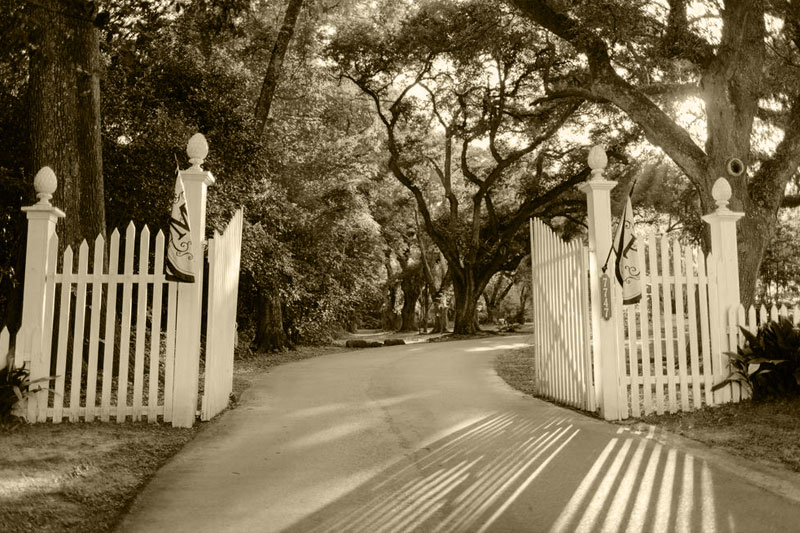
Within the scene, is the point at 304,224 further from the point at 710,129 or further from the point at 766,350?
the point at 766,350

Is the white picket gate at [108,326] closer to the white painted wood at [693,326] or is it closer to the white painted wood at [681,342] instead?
the white painted wood at [681,342]

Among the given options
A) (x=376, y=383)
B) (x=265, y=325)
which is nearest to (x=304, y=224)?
(x=265, y=325)

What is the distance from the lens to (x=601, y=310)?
752 centimetres

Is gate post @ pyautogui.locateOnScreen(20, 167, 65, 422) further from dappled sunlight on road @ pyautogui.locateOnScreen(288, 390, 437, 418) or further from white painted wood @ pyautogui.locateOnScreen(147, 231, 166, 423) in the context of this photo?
dappled sunlight on road @ pyautogui.locateOnScreen(288, 390, 437, 418)

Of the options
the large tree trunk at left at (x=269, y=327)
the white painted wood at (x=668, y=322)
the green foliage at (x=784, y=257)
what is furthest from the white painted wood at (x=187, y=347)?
the green foliage at (x=784, y=257)

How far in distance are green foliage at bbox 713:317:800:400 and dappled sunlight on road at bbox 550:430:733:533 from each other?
2506mm

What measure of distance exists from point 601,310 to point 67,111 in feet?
22.4

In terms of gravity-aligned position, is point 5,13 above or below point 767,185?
above

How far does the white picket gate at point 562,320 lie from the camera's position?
7.77 meters

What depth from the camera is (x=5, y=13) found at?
8.28 m

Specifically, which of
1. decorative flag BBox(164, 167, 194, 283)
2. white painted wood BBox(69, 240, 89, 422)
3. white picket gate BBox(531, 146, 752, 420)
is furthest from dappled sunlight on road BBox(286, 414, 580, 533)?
white painted wood BBox(69, 240, 89, 422)

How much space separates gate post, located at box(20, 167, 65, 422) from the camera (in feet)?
22.7

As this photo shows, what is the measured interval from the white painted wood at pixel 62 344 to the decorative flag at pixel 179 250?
105cm

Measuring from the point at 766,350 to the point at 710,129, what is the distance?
21.2 ft
